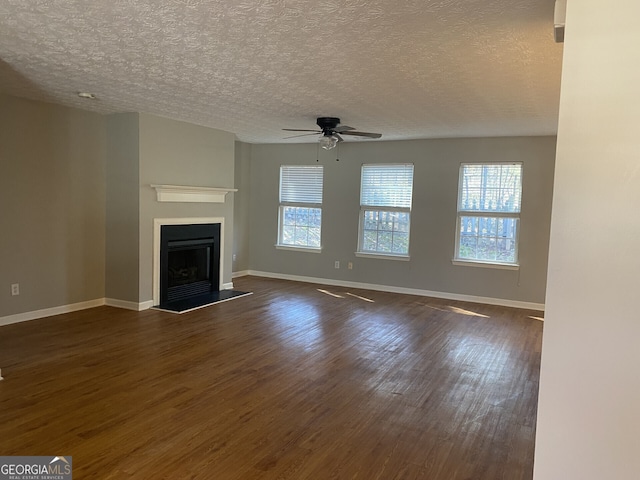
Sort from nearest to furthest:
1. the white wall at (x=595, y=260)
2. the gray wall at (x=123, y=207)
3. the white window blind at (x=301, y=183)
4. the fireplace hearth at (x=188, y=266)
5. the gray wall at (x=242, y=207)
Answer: the white wall at (x=595, y=260) → the gray wall at (x=123, y=207) → the fireplace hearth at (x=188, y=266) → the white window blind at (x=301, y=183) → the gray wall at (x=242, y=207)

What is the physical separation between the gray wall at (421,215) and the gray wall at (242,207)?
0.10m

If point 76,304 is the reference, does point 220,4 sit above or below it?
above

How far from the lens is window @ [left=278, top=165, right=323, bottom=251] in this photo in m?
7.85

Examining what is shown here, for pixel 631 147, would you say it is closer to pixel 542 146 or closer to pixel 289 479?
pixel 289 479

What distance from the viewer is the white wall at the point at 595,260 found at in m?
1.33

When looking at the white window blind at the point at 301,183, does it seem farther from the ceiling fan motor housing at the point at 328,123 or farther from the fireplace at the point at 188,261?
the ceiling fan motor housing at the point at 328,123

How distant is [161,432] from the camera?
8.53ft

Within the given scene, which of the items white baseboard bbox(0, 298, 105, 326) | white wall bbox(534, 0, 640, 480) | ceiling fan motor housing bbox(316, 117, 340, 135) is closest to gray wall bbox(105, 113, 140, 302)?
white baseboard bbox(0, 298, 105, 326)

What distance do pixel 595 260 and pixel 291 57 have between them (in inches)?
96.9

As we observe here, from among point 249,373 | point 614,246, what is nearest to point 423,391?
point 249,373

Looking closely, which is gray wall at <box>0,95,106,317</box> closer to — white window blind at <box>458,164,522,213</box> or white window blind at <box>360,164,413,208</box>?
white window blind at <box>360,164,413,208</box>

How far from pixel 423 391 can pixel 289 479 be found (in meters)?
1.46

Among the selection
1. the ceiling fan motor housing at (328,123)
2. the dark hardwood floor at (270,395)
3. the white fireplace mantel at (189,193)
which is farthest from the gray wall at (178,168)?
the ceiling fan motor housing at (328,123)

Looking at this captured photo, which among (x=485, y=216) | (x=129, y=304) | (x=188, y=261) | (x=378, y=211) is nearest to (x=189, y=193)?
(x=188, y=261)
